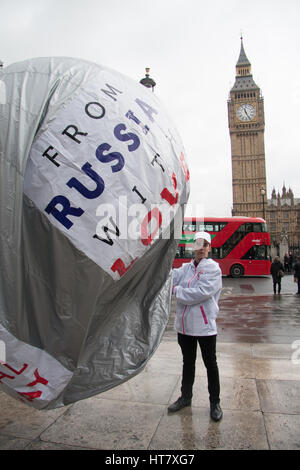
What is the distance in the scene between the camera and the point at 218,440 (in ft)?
9.23

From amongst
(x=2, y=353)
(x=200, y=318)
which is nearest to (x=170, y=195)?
(x=2, y=353)

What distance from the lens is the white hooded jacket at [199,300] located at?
337 cm

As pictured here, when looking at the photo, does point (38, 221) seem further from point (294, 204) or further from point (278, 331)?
point (294, 204)

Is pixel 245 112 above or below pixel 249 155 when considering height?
above

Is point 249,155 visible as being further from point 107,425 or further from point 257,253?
point 107,425

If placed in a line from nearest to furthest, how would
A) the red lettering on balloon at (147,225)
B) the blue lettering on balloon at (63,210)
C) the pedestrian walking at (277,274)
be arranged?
1. the blue lettering on balloon at (63,210)
2. the red lettering on balloon at (147,225)
3. the pedestrian walking at (277,274)

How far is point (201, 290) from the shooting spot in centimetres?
335

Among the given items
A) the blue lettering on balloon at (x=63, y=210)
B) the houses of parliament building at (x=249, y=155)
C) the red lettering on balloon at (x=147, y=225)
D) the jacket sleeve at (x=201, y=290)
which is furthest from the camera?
the houses of parliament building at (x=249, y=155)

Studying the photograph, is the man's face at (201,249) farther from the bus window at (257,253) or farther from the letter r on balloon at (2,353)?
the bus window at (257,253)

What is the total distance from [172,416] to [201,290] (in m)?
1.16

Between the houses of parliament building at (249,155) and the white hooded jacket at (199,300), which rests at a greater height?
the houses of parliament building at (249,155)

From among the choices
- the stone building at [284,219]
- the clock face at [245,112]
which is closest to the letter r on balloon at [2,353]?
the stone building at [284,219]

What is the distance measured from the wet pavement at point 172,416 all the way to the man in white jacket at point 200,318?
0.21m

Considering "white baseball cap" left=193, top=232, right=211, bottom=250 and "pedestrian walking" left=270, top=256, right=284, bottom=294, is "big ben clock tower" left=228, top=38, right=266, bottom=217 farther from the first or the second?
"white baseball cap" left=193, top=232, right=211, bottom=250
